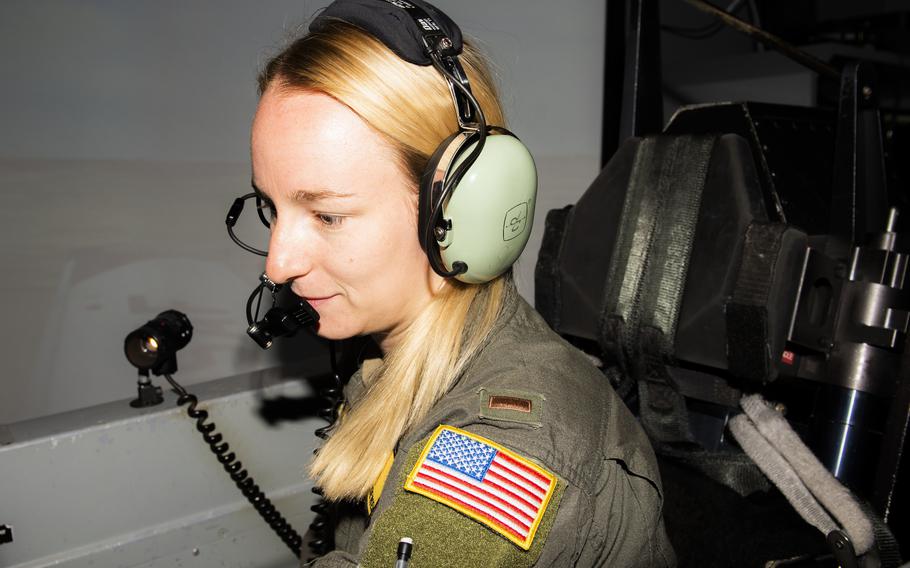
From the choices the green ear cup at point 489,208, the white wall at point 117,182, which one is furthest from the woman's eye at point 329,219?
the white wall at point 117,182

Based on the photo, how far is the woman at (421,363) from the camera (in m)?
0.66

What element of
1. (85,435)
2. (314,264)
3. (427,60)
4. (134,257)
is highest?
(427,60)

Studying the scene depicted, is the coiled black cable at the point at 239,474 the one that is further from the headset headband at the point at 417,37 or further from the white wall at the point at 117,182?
the headset headband at the point at 417,37

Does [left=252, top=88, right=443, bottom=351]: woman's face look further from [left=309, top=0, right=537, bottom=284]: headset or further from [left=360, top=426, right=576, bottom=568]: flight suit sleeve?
[left=360, top=426, right=576, bottom=568]: flight suit sleeve

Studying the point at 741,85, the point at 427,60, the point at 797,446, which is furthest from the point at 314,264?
the point at 741,85

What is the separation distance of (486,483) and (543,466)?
0.23ft

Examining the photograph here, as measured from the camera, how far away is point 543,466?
687 millimetres

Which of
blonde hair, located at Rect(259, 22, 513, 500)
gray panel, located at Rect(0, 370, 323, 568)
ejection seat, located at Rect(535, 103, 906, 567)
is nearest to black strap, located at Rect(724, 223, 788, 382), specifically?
ejection seat, located at Rect(535, 103, 906, 567)

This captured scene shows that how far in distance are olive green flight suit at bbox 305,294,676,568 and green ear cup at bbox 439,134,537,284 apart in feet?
0.41

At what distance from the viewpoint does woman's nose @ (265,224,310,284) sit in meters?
0.78

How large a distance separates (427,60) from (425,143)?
9cm

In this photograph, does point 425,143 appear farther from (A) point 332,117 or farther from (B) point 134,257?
(B) point 134,257

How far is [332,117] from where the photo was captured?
74 cm

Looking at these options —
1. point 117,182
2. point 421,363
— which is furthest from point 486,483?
point 117,182
